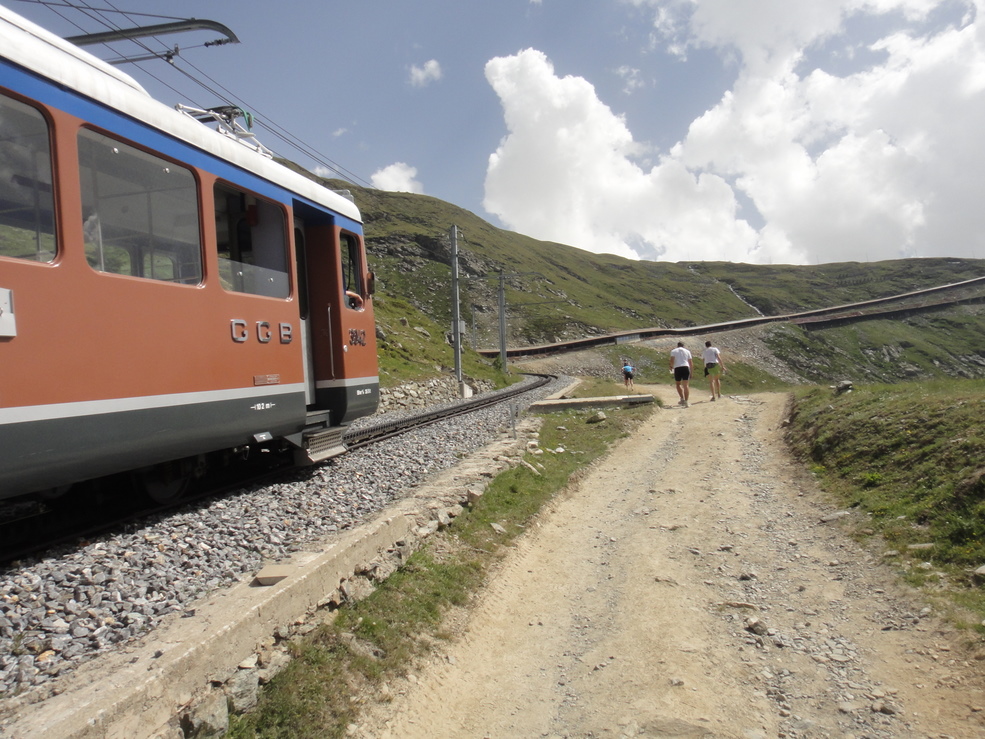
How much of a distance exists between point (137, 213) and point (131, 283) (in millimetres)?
755

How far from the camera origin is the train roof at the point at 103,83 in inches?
187

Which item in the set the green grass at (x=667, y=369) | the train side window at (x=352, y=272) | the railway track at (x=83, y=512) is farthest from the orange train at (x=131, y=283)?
the green grass at (x=667, y=369)

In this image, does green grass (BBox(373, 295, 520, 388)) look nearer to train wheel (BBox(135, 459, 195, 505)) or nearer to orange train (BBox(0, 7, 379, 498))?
orange train (BBox(0, 7, 379, 498))

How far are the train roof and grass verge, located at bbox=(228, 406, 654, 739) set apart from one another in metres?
4.79

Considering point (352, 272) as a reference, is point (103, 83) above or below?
above

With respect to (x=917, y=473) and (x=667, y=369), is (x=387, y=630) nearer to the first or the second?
(x=917, y=473)

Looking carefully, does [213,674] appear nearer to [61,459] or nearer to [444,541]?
[61,459]

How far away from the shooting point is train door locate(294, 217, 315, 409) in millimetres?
9266

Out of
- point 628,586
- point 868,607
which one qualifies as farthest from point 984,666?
point 628,586

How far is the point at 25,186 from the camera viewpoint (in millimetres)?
4719

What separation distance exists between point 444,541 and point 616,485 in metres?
4.58

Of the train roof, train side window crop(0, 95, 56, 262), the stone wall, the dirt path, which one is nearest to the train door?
the train roof

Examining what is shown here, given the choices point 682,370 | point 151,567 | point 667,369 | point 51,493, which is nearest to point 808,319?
point 667,369

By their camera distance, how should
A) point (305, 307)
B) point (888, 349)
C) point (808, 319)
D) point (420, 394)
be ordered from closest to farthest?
1. point (305, 307)
2. point (420, 394)
3. point (888, 349)
4. point (808, 319)
